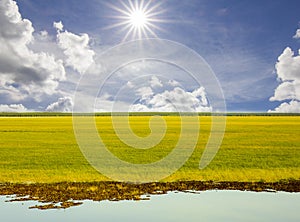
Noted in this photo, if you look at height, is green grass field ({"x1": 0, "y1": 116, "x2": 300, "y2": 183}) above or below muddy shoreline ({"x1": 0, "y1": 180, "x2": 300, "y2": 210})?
above

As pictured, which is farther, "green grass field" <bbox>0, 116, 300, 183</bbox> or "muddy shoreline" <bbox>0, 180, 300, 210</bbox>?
"green grass field" <bbox>0, 116, 300, 183</bbox>

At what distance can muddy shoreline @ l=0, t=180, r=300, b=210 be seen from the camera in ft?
65.0

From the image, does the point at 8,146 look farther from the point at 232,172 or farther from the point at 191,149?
the point at 232,172

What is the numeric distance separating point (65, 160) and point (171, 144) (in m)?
15.5

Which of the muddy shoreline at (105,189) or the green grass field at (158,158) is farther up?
the green grass field at (158,158)

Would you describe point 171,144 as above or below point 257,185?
above

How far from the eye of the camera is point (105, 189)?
2206cm

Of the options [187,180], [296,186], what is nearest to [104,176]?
[187,180]

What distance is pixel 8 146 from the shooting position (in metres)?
44.1

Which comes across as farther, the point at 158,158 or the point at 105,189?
the point at 158,158

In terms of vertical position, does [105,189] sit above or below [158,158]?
below

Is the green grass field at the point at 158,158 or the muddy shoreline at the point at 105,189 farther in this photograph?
the green grass field at the point at 158,158

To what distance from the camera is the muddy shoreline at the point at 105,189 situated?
1980 centimetres

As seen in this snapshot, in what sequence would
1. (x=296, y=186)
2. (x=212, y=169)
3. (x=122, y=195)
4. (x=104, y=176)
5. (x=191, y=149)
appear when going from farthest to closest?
(x=191, y=149), (x=212, y=169), (x=104, y=176), (x=296, y=186), (x=122, y=195)
